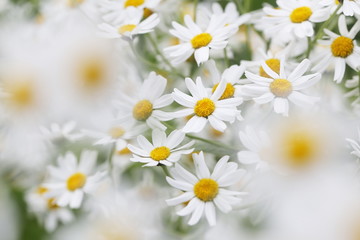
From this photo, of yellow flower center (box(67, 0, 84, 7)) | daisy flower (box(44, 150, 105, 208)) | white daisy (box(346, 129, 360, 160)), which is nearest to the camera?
white daisy (box(346, 129, 360, 160))

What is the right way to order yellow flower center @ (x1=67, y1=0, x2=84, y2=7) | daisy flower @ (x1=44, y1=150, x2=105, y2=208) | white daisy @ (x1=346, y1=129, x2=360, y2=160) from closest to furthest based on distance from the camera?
white daisy @ (x1=346, y1=129, x2=360, y2=160), daisy flower @ (x1=44, y1=150, x2=105, y2=208), yellow flower center @ (x1=67, y1=0, x2=84, y2=7)

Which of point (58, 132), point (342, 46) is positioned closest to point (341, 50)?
point (342, 46)

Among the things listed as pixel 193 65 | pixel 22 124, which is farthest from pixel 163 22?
pixel 22 124

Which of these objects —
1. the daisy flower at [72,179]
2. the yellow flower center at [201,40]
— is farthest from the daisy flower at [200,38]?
the daisy flower at [72,179]

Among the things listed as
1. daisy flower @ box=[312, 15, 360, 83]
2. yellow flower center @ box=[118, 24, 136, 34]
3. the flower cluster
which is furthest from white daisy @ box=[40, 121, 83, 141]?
daisy flower @ box=[312, 15, 360, 83]

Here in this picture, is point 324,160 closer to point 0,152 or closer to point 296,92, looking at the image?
point 296,92

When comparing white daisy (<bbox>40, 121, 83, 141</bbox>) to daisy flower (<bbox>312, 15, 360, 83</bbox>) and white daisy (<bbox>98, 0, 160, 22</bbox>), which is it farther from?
daisy flower (<bbox>312, 15, 360, 83</bbox>)
